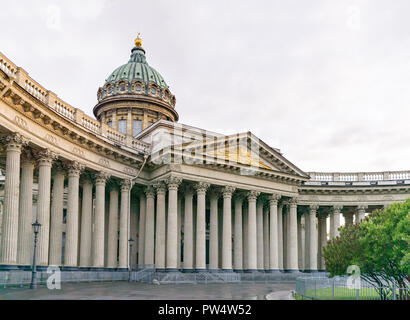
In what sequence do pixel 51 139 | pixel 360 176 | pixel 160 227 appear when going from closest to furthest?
pixel 51 139 → pixel 160 227 → pixel 360 176

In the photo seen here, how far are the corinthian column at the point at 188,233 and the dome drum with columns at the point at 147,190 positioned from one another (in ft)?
0.33

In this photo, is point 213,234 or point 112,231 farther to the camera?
point 213,234

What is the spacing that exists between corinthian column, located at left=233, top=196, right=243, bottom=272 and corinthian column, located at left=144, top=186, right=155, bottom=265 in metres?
9.52

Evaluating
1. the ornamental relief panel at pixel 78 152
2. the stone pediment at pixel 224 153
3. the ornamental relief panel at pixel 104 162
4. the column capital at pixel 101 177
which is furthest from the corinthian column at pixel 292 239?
the ornamental relief panel at pixel 78 152

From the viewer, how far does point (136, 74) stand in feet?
232

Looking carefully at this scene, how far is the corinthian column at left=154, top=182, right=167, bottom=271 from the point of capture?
43344 millimetres

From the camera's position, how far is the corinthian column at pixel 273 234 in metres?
50.7

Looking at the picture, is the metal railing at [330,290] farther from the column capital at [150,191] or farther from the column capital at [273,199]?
the column capital at [273,199]

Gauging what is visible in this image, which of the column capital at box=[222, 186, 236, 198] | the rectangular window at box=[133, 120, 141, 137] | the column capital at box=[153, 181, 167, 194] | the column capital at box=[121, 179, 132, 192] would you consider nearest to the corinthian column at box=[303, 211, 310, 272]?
the column capital at box=[222, 186, 236, 198]

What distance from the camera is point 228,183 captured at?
47.6 m

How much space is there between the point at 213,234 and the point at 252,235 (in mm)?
4199

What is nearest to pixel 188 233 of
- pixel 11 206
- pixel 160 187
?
pixel 160 187

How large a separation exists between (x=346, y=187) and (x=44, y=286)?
40.5m

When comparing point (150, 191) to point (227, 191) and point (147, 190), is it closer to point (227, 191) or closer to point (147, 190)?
point (147, 190)
